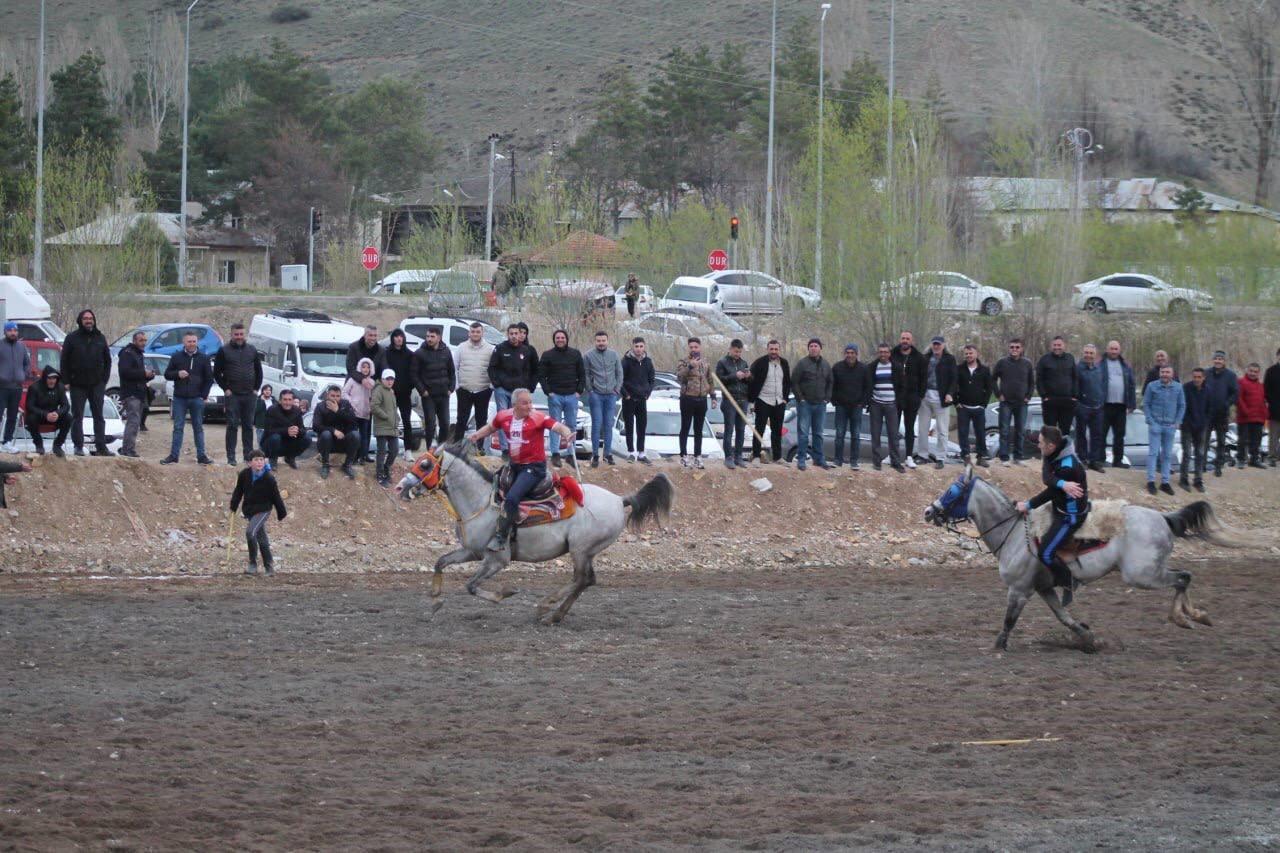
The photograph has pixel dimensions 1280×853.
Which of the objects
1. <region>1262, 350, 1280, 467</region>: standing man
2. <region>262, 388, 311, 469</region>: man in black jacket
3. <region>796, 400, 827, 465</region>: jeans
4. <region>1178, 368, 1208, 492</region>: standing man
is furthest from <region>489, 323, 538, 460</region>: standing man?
<region>1262, 350, 1280, 467</region>: standing man

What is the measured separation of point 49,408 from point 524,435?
8801mm

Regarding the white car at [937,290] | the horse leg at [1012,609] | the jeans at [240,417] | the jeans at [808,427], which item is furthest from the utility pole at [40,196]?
the horse leg at [1012,609]

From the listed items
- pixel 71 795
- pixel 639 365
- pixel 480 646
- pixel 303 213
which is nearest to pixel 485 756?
pixel 71 795

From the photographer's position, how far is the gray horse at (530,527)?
1524 cm

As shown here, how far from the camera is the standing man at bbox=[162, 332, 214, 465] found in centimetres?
2094

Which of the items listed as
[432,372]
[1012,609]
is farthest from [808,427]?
[1012,609]

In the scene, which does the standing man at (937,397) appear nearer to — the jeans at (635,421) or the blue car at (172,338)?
the jeans at (635,421)

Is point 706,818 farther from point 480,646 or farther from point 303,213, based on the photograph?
point 303,213

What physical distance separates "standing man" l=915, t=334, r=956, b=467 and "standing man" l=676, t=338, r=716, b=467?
3.53 metres

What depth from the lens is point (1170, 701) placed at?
12094 mm

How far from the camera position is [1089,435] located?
24.4 metres

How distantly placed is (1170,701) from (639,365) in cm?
1185

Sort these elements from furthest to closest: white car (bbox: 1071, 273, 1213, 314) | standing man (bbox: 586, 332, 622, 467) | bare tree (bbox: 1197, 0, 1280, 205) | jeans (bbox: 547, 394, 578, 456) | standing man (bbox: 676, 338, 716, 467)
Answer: bare tree (bbox: 1197, 0, 1280, 205) < white car (bbox: 1071, 273, 1213, 314) < standing man (bbox: 676, 338, 716, 467) < standing man (bbox: 586, 332, 622, 467) < jeans (bbox: 547, 394, 578, 456)

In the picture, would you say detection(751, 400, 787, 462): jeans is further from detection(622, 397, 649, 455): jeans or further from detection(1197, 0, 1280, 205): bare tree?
detection(1197, 0, 1280, 205): bare tree
